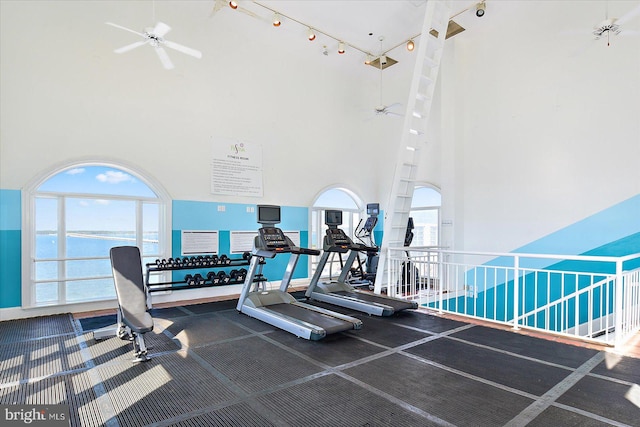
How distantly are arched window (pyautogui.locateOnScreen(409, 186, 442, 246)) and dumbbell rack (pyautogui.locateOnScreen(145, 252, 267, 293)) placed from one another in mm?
4772

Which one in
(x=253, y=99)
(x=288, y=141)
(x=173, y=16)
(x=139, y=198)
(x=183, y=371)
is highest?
(x=173, y=16)

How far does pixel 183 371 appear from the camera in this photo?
11.1 ft

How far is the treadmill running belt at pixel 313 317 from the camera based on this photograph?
442 cm

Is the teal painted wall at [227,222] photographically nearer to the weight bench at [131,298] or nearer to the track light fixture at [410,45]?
the weight bench at [131,298]

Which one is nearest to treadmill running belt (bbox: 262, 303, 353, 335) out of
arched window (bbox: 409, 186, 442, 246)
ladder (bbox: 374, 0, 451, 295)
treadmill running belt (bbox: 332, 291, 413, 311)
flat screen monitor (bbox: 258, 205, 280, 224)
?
treadmill running belt (bbox: 332, 291, 413, 311)

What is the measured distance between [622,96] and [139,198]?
880 cm

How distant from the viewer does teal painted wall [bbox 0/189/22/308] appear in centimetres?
518

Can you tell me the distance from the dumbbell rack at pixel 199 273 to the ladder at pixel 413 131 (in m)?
2.63

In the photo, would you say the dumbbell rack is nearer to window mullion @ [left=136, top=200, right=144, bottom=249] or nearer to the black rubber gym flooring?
window mullion @ [left=136, top=200, right=144, bottom=249]

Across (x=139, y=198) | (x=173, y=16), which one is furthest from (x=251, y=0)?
(x=139, y=198)

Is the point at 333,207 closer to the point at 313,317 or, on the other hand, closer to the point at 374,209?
the point at 374,209

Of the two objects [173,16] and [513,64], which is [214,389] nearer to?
[173,16]

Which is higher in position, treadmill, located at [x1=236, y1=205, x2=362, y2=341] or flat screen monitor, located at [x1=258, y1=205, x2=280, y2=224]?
flat screen monitor, located at [x1=258, y1=205, x2=280, y2=224]
